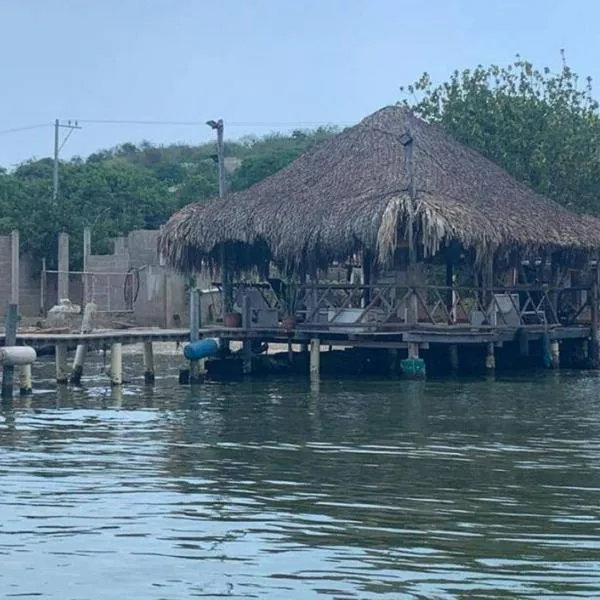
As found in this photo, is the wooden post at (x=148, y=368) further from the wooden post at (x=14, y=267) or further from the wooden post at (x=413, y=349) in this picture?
the wooden post at (x=14, y=267)

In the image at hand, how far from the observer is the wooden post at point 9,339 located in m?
20.4

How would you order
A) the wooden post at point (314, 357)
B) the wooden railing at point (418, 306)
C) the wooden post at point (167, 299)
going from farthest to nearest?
the wooden post at point (167, 299)
the wooden post at point (314, 357)
the wooden railing at point (418, 306)

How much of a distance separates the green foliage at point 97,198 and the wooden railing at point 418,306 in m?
7.93

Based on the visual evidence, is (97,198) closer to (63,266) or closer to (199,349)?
(63,266)

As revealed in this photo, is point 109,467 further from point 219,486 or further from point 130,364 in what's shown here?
point 130,364

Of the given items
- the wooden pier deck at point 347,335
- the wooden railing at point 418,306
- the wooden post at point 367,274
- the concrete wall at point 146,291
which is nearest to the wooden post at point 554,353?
the wooden pier deck at point 347,335

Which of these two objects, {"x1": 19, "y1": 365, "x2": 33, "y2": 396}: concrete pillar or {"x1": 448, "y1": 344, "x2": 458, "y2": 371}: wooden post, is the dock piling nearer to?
{"x1": 19, "y1": 365, "x2": 33, "y2": 396}: concrete pillar

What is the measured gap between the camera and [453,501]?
11.7m

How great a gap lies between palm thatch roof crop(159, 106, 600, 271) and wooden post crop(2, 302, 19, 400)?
651 centimetres

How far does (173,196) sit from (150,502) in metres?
43.8

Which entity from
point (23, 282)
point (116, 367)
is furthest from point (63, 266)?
point (116, 367)

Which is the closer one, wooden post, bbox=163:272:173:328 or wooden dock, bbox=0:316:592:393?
wooden dock, bbox=0:316:592:393

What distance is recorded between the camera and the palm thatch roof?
24188mm

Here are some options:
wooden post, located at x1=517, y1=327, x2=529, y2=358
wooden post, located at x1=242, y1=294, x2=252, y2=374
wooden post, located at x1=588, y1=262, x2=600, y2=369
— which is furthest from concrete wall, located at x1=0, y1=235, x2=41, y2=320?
wooden post, located at x1=588, y1=262, x2=600, y2=369
